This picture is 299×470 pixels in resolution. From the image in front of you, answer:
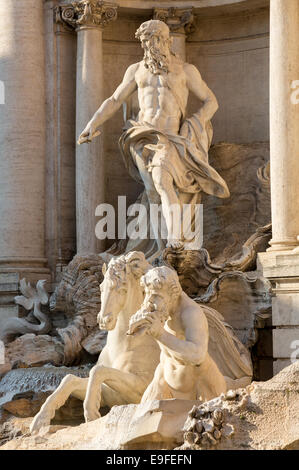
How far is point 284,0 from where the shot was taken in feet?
48.2

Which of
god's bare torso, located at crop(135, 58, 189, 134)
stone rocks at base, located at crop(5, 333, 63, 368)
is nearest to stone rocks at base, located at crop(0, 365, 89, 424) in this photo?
stone rocks at base, located at crop(5, 333, 63, 368)

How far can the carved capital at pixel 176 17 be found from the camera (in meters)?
17.1

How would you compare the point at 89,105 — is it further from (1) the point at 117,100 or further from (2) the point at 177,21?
(2) the point at 177,21

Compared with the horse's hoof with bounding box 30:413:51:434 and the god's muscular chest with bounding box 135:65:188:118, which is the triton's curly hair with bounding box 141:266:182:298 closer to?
the horse's hoof with bounding box 30:413:51:434

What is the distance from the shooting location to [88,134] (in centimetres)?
1548

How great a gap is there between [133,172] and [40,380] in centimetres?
370

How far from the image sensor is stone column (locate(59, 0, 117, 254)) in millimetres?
16766

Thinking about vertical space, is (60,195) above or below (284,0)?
below

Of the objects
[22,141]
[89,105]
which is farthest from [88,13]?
[22,141]

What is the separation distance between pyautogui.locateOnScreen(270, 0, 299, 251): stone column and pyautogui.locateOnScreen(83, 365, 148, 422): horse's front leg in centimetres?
345
